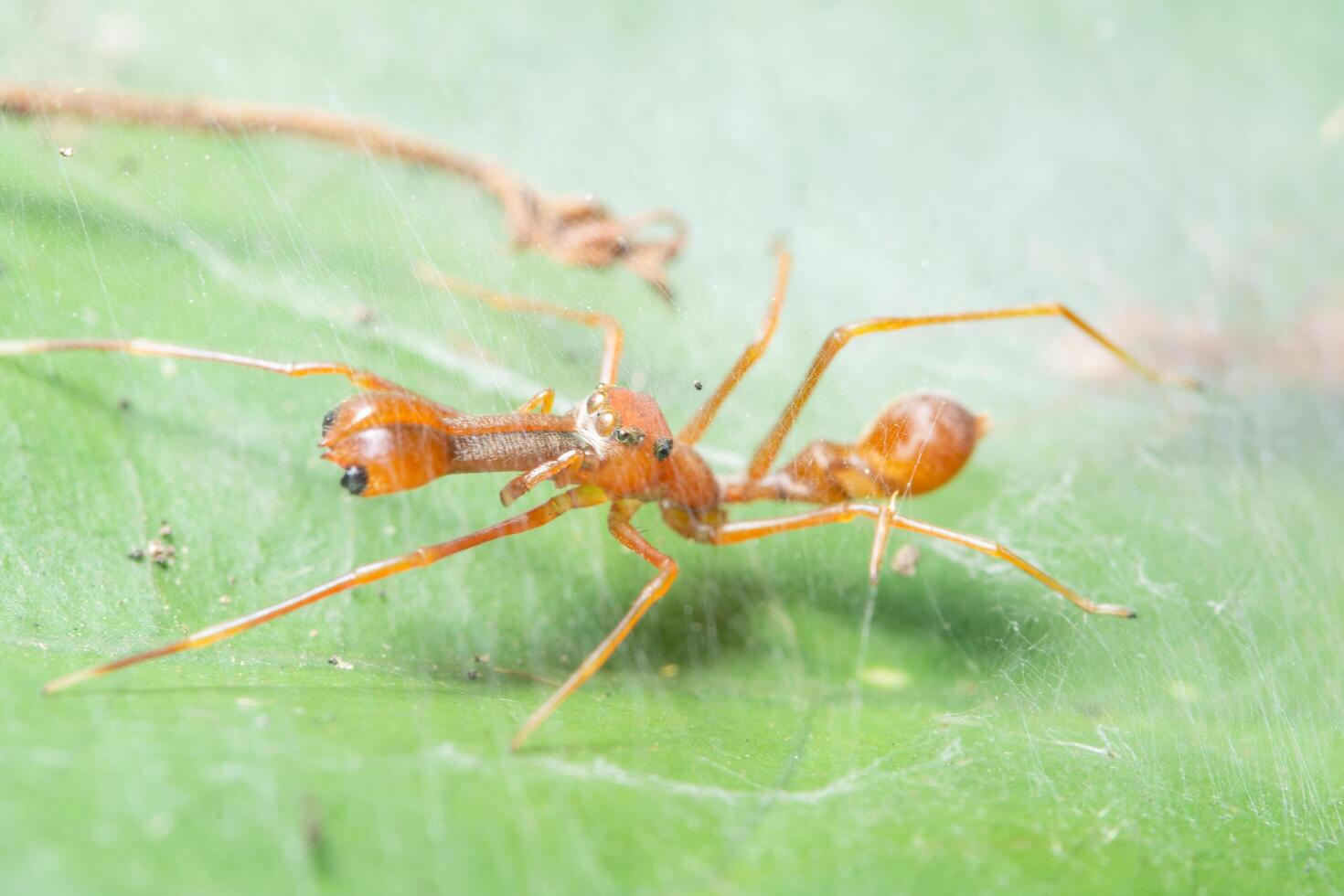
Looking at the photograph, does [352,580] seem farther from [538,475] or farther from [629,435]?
[629,435]

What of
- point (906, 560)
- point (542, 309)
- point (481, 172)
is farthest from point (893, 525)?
point (481, 172)

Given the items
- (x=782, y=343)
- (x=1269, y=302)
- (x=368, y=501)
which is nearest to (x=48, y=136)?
(x=368, y=501)

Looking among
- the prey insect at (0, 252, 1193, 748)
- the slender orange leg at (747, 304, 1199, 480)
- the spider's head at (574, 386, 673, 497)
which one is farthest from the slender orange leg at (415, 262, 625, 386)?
the slender orange leg at (747, 304, 1199, 480)

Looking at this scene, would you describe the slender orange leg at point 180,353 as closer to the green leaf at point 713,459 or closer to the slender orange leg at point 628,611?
the green leaf at point 713,459

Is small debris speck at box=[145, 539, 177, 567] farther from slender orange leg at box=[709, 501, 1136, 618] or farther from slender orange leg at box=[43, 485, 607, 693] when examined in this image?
slender orange leg at box=[709, 501, 1136, 618]

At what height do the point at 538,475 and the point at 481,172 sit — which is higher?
the point at 481,172

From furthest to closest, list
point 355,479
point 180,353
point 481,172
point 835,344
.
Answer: point 481,172, point 835,344, point 180,353, point 355,479
